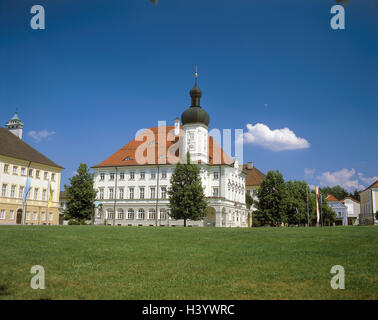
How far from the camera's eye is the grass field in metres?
9.09

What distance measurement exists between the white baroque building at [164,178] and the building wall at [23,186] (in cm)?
964

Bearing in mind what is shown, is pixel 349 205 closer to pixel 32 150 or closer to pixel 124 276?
pixel 32 150

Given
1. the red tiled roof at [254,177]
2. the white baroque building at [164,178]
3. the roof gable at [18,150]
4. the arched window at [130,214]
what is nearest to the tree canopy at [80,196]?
the roof gable at [18,150]

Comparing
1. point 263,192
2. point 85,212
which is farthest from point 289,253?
point 263,192

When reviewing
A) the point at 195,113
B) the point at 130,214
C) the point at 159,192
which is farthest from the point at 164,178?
the point at 195,113

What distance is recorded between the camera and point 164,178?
68.9 metres

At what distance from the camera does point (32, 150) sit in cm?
6356

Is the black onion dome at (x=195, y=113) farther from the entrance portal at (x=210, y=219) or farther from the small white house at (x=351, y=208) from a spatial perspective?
the small white house at (x=351, y=208)

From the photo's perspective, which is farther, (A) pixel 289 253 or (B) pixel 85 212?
(B) pixel 85 212

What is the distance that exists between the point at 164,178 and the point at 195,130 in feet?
34.7

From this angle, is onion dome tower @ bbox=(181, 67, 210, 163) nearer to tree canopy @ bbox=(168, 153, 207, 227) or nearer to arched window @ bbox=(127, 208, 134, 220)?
arched window @ bbox=(127, 208, 134, 220)

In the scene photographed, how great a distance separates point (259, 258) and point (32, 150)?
192ft

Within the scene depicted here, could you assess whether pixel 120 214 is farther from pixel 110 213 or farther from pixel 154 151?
pixel 154 151

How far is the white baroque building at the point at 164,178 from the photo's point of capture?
67.4m
